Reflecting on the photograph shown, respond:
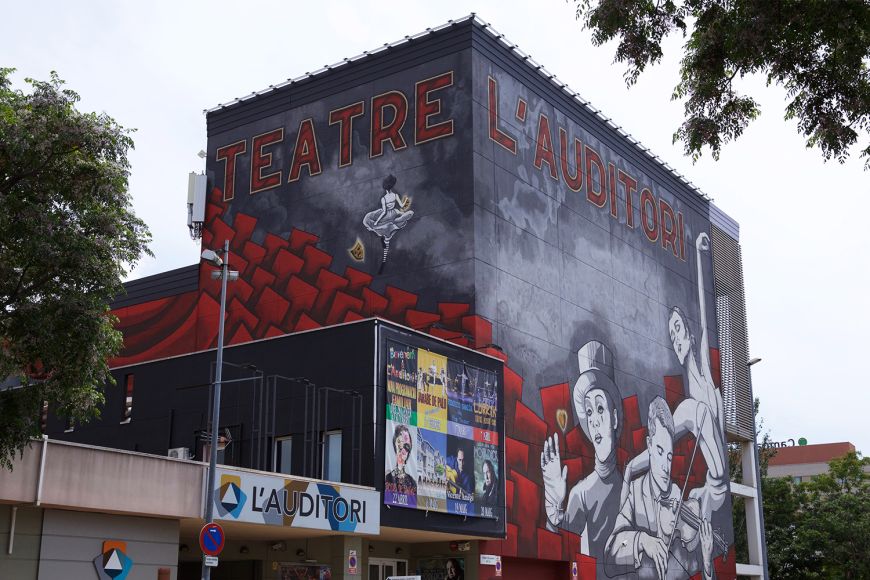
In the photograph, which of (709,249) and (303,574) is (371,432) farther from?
(709,249)

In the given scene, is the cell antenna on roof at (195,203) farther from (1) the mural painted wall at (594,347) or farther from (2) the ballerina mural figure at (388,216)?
(1) the mural painted wall at (594,347)

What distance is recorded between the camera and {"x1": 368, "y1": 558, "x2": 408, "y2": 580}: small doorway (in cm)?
3531

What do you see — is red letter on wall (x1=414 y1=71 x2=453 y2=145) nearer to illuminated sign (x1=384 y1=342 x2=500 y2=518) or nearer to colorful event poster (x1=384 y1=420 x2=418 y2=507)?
illuminated sign (x1=384 y1=342 x2=500 y2=518)

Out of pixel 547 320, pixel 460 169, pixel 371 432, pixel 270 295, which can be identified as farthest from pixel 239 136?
pixel 371 432

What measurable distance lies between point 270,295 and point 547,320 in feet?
38.9

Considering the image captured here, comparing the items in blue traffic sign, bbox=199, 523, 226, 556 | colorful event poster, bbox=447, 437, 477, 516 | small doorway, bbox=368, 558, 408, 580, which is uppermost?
colorful event poster, bbox=447, 437, 477, 516

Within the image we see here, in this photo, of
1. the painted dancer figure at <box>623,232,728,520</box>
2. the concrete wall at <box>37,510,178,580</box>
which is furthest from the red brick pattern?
the concrete wall at <box>37,510,178,580</box>


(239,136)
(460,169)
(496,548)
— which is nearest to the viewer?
(496,548)

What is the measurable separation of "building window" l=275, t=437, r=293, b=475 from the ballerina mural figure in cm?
934

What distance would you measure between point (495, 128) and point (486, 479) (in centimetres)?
1413

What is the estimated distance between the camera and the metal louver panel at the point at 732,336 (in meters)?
59.2

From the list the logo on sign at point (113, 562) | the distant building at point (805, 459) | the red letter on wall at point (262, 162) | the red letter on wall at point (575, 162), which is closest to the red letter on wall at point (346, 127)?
the red letter on wall at point (262, 162)

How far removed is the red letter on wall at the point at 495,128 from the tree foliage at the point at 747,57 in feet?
78.1

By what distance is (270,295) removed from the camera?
44.2m
